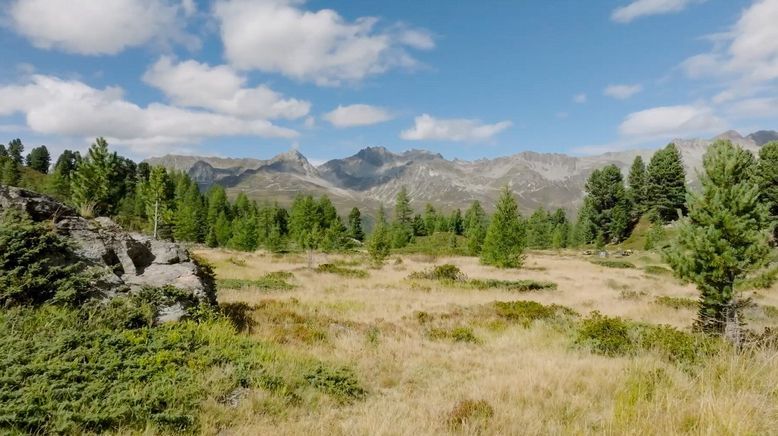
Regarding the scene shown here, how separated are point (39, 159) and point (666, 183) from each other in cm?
17412

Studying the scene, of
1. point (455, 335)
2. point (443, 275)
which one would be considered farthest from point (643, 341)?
point (443, 275)

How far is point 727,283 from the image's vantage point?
37.4 ft

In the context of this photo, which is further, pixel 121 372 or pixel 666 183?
pixel 666 183

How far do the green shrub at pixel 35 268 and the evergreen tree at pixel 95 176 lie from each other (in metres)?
41.0

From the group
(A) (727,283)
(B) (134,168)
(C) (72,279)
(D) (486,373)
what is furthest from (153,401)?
(B) (134,168)

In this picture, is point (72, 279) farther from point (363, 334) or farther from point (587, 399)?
point (587, 399)

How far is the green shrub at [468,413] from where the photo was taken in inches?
207

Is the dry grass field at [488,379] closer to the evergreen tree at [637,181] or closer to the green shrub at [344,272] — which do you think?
the green shrub at [344,272]

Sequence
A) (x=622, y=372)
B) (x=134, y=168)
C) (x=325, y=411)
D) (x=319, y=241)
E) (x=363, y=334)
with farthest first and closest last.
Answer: (x=134, y=168) < (x=319, y=241) < (x=363, y=334) < (x=622, y=372) < (x=325, y=411)

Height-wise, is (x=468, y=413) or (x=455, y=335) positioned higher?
(x=468, y=413)

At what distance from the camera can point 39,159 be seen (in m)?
136

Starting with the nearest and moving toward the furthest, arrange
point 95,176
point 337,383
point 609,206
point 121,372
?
point 121,372 → point 337,383 → point 95,176 → point 609,206

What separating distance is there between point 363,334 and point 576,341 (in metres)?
5.42

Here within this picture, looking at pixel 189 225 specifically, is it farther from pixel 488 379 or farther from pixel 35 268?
pixel 488 379
